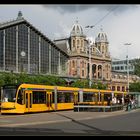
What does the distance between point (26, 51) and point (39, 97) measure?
61313 millimetres

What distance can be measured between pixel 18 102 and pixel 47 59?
236 feet

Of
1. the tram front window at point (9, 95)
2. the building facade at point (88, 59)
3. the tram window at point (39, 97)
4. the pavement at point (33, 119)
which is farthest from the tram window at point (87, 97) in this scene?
the building facade at point (88, 59)

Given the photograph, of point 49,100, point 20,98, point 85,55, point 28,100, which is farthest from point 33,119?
point 85,55

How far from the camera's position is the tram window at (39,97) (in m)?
39.9

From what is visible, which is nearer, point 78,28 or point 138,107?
point 138,107

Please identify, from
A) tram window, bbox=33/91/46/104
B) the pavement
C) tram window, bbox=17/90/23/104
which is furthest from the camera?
tram window, bbox=33/91/46/104

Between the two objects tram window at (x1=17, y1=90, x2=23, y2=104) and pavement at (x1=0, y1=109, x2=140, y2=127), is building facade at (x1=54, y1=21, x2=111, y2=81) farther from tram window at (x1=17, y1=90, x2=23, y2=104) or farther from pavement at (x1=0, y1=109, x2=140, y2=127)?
pavement at (x1=0, y1=109, x2=140, y2=127)

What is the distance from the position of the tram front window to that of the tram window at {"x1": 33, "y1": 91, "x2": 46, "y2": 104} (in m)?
2.59

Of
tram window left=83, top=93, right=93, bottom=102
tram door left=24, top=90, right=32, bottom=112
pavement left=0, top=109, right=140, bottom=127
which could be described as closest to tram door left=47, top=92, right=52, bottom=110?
tram door left=24, top=90, right=32, bottom=112

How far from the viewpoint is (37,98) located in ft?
133

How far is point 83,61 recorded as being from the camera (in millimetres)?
123312

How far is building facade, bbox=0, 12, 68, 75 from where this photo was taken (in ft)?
314
